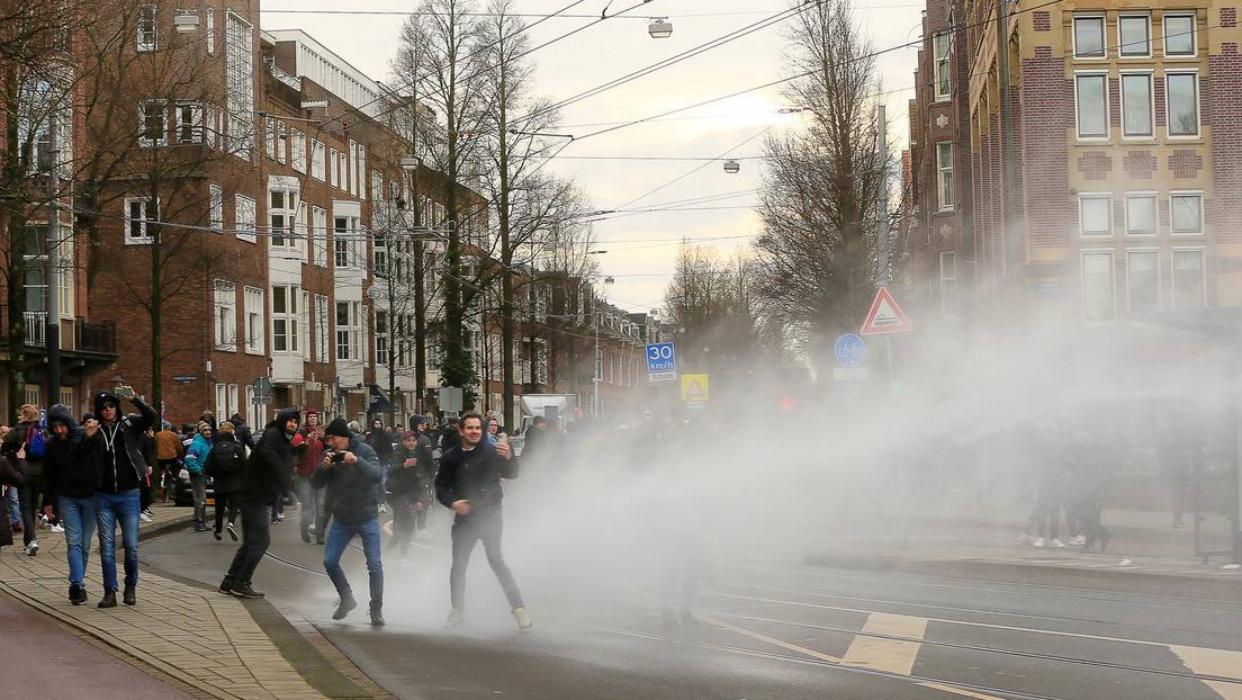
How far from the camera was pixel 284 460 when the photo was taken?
1688 cm

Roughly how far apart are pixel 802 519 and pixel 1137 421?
19.8 ft

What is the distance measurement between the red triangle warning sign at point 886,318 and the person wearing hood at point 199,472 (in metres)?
11.2

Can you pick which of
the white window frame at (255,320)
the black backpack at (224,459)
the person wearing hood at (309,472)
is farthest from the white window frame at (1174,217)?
the white window frame at (255,320)

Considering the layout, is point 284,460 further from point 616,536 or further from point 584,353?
point 584,353

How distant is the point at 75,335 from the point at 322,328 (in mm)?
17472

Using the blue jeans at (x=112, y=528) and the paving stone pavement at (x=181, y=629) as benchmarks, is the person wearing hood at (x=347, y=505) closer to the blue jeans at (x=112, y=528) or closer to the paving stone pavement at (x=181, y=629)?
the paving stone pavement at (x=181, y=629)

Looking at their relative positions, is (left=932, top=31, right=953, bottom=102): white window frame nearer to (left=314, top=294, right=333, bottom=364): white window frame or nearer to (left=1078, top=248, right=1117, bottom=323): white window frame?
(left=1078, top=248, right=1117, bottom=323): white window frame

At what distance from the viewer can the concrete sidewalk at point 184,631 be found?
982 cm

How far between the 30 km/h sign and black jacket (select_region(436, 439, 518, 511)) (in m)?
27.0

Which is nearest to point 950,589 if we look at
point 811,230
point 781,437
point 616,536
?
point 616,536

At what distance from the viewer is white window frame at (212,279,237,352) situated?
5234 cm

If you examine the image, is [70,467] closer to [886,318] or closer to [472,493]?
[472,493]

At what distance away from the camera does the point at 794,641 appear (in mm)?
12141

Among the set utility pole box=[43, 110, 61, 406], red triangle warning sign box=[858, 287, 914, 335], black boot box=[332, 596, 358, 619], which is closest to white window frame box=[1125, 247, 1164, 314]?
red triangle warning sign box=[858, 287, 914, 335]
